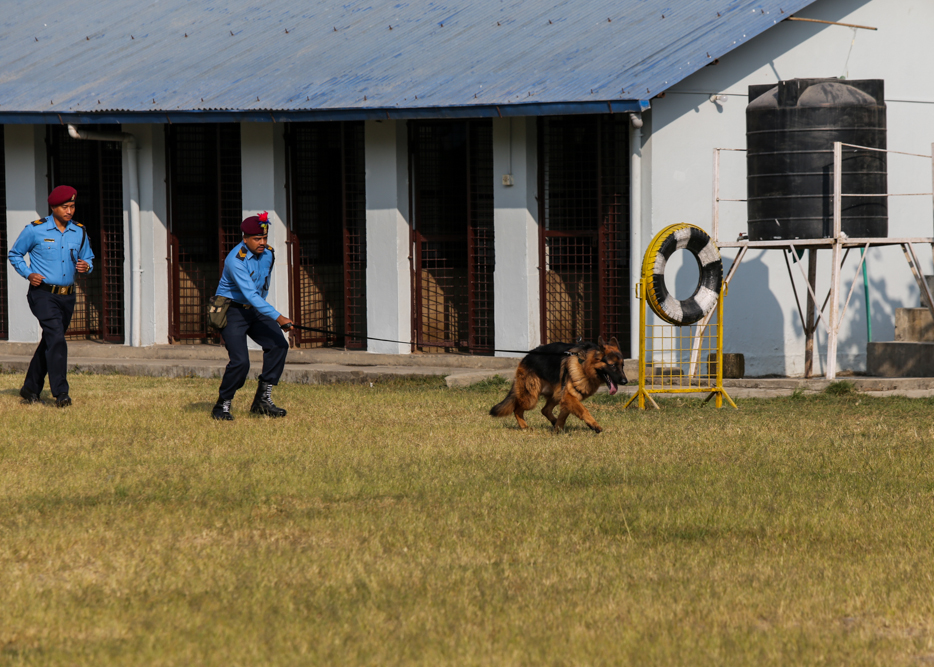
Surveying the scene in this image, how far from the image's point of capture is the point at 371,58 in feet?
57.7

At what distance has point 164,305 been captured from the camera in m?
18.5

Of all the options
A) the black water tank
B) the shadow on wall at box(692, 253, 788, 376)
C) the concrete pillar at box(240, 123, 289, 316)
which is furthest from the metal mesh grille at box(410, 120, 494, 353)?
the black water tank

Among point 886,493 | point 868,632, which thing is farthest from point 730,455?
point 868,632

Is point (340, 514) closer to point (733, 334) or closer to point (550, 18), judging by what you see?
point (733, 334)

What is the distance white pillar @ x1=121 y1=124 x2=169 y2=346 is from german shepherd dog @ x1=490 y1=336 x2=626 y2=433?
30.3 ft

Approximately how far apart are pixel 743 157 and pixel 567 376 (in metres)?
6.58

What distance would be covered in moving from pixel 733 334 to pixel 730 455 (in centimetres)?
672

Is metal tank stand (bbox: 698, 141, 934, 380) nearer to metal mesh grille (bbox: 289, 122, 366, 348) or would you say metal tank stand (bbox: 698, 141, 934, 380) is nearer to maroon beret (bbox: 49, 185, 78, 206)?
metal mesh grille (bbox: 289, 122, 366, 348)

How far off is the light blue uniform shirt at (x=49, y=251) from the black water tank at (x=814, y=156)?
25.5 ft

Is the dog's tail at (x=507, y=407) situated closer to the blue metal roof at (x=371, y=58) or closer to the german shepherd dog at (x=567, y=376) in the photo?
the german shepherd dog at (x=567, y=376)

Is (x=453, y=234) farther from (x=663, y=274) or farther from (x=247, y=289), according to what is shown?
(x=247, y=289)

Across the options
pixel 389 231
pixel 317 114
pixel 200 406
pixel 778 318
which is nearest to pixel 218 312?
pixel 200 406

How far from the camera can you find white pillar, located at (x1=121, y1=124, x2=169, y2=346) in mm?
18188

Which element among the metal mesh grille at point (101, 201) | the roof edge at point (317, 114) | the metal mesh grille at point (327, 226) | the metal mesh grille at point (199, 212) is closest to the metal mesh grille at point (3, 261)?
the metal mesh grille at point (101, 201)
